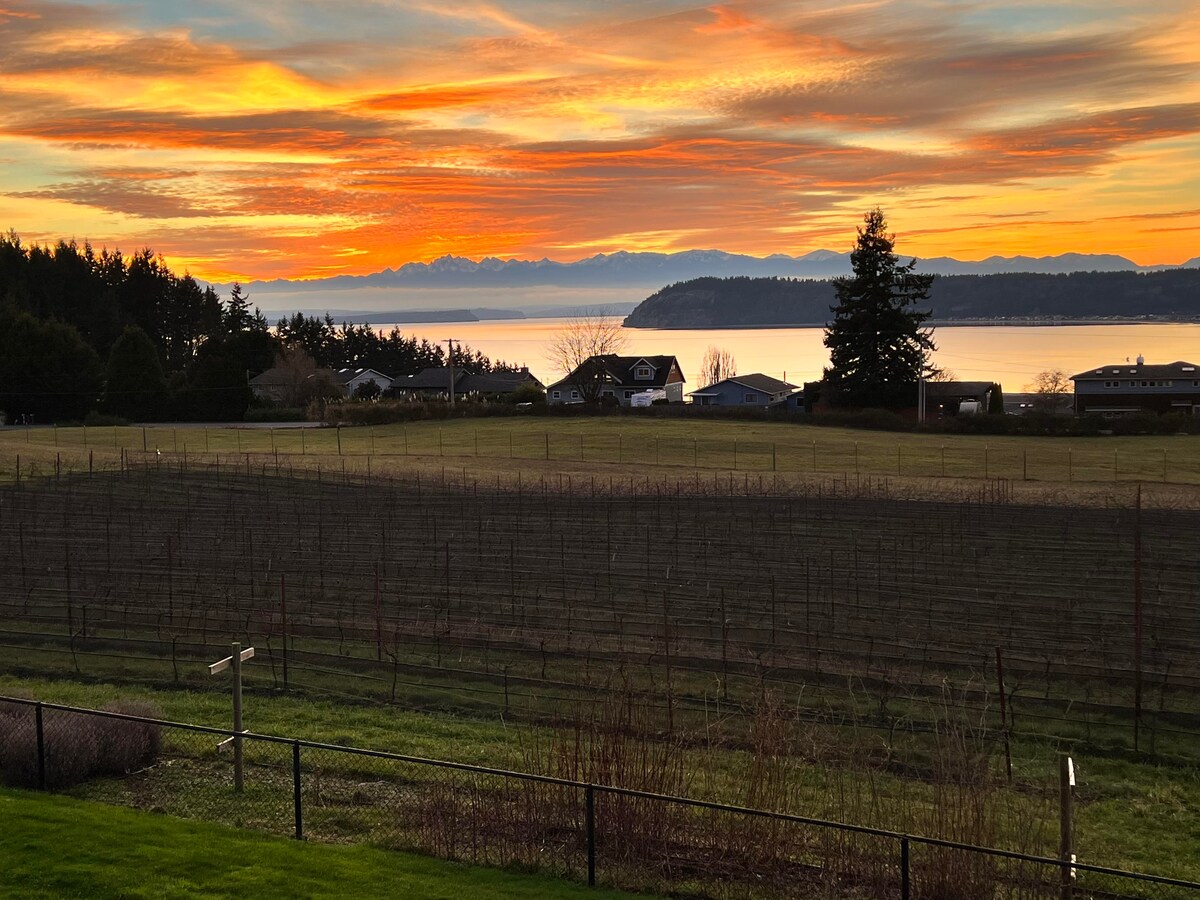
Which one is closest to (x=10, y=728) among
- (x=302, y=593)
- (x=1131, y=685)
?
(x=302, y=593)

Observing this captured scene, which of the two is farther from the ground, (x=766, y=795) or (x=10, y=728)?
(x=10, y=728)

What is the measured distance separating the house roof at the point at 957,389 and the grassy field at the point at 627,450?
1777 cm

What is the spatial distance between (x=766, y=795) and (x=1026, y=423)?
58.4 meters

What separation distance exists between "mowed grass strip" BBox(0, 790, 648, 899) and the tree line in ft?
256

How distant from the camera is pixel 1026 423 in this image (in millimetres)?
66500

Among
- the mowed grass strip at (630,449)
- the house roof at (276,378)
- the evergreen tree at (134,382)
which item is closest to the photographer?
the mowed grass strip at (630,449)

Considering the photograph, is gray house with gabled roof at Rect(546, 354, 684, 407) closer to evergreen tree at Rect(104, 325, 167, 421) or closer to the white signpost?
evergreen tree at Rect(104, 325, 167, 421)

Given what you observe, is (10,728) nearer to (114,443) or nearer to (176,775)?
(176,775)

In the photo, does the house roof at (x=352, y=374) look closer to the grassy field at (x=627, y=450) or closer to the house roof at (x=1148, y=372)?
the grassy field at (x=627, y=450)

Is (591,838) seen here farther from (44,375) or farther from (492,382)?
(492,382)

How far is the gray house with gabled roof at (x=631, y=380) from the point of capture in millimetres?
102500

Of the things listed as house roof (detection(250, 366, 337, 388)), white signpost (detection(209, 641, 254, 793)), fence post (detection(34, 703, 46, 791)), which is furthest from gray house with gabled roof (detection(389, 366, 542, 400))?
fence post (detection(34, 703, 46, 791))

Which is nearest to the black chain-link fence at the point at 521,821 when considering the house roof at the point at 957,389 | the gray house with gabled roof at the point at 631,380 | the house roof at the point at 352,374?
the house roof at the point at 957,389

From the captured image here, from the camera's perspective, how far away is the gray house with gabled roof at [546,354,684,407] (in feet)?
336
